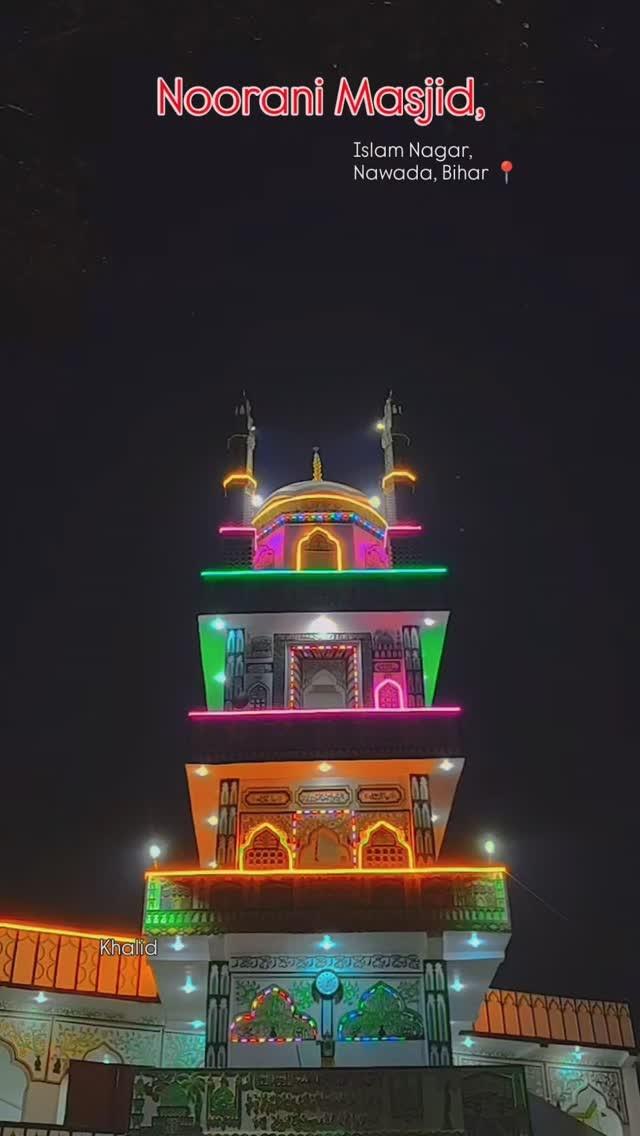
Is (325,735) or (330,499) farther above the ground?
(330,499)

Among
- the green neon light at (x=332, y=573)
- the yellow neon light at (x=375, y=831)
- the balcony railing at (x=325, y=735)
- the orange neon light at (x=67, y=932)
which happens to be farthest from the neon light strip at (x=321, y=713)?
the orange neon light at (x=67, y=932)

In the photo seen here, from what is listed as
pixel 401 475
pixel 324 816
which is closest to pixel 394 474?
pixel 401 475

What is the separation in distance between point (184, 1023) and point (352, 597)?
9.66m

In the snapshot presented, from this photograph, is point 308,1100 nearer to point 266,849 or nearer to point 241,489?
point 266,849

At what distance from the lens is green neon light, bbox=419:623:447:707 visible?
23.2 m

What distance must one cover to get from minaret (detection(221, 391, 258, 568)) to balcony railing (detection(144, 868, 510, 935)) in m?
8.27

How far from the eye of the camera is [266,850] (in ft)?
65.7

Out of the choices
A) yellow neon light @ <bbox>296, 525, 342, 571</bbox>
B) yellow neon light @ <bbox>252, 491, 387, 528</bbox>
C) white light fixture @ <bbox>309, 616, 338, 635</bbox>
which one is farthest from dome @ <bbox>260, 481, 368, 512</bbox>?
white light fixture @ <bbox>309, 616, 338, 635</bbox>

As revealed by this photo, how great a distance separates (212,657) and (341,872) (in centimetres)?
723

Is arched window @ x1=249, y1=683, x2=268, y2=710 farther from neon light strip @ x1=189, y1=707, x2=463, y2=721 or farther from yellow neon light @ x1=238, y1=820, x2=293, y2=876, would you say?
yellow neon light @ x1=238, y1=820, x2=293, y2=876

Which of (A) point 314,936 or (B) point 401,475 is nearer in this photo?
(A) point 314,936

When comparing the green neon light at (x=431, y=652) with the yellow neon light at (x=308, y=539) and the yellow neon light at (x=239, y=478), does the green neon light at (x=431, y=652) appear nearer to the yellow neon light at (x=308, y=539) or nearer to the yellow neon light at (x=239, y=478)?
the yellow neon light at (x=308, y=539)

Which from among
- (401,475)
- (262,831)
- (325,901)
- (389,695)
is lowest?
(325,901)

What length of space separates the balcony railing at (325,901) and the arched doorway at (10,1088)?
21.1 feet
